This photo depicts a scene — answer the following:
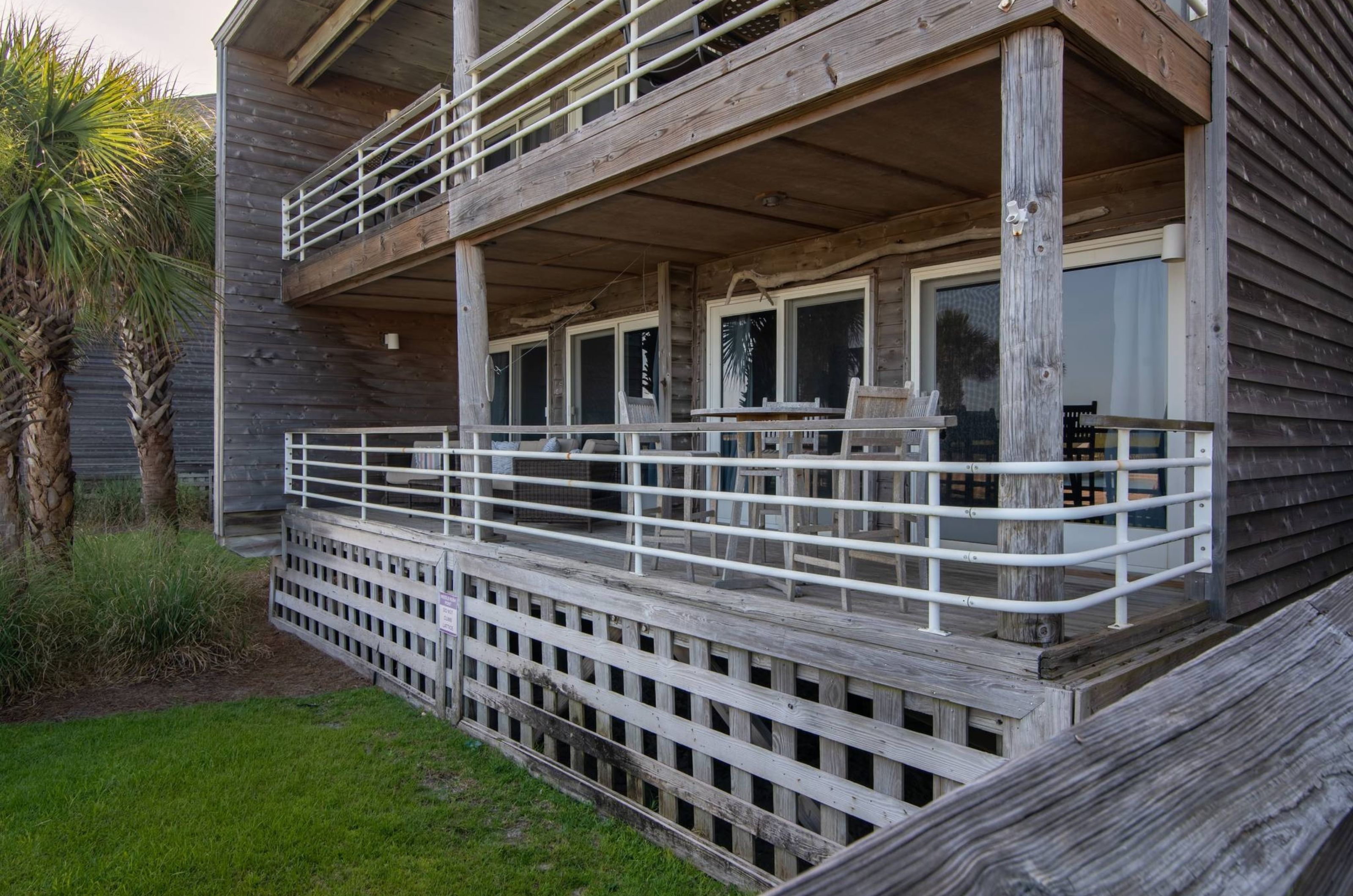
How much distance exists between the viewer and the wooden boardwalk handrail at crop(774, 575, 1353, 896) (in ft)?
1.85

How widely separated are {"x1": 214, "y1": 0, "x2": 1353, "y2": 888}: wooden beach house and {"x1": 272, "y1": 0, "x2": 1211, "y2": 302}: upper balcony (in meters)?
0.02

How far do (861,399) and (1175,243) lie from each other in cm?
197

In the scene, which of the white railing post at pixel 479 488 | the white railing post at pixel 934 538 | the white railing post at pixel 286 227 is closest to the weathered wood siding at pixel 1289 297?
the white railing post at pixel 934 538

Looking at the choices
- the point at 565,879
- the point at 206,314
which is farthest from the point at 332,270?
the point at 565,879

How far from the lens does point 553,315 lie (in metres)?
9.16

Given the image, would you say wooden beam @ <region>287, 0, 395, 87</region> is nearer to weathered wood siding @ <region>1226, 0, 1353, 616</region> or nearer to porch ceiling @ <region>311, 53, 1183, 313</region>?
porch ceiling @ <region>311, 53, 1183, 313</region>

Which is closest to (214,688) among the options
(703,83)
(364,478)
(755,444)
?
(364,478)

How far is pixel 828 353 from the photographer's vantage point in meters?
6.35

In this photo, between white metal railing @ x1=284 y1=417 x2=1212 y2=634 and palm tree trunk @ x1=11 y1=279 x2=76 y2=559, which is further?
palm tree trunk @ x1=11 y1=279 x2=76 y2=559

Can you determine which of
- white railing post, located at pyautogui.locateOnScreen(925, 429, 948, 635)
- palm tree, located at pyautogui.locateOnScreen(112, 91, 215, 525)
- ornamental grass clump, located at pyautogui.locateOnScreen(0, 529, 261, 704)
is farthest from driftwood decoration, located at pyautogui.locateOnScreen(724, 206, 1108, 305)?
ornamental grass clump, located at pyautogui.locateOnScreen(0, 529, 261, 704)

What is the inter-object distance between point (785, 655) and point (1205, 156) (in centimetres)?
281

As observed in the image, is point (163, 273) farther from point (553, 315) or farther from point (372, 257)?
point (553, 315)

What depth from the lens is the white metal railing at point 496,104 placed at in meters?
4.80

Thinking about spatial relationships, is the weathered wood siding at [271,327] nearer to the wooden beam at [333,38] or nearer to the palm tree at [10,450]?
the wooden beam at [333,38]
